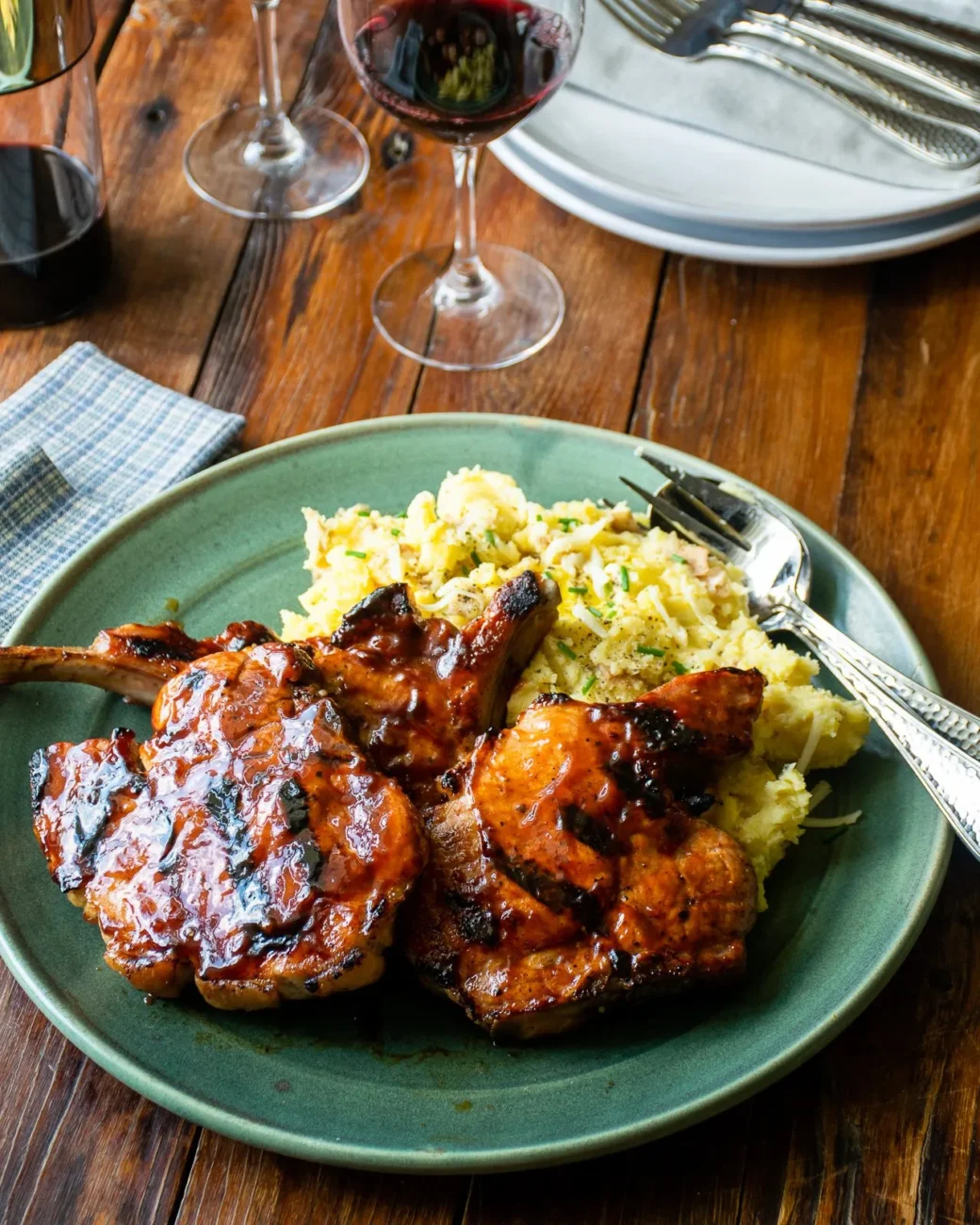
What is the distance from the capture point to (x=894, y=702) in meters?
2.56

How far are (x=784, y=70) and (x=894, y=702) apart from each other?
205cm

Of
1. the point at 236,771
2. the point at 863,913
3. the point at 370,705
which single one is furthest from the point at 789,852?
the point at 236,771

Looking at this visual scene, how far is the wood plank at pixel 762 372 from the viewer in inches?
138

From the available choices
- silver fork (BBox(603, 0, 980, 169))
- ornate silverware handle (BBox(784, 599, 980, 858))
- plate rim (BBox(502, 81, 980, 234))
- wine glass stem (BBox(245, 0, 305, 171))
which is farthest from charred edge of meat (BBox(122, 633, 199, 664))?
silver fork (BBox(603, 0, 980, 169))

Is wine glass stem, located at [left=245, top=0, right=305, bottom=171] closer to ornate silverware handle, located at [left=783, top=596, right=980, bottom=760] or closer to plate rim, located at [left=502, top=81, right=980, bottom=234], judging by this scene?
plate rim, located at [left=502, top=81, right=980, bottom=234]

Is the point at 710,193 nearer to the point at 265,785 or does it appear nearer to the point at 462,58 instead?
the point at 462,58

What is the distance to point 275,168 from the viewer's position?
4191 mm

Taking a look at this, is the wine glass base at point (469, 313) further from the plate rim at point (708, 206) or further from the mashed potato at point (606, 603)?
the mashed potato at point (606, 603)

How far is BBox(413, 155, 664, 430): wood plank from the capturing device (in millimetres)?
3627

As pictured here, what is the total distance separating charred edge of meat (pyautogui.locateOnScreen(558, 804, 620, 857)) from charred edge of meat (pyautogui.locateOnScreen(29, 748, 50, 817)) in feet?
2.79

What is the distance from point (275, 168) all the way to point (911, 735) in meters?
2.62

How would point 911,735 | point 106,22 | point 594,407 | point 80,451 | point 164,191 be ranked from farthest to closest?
point 106,22 < point 164,191 < point 594,407 < point 80,451 < point 911,735

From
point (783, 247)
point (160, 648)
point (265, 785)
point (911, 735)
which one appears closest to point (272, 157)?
point (783, 247)

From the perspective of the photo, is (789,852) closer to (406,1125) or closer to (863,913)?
(863,913)
